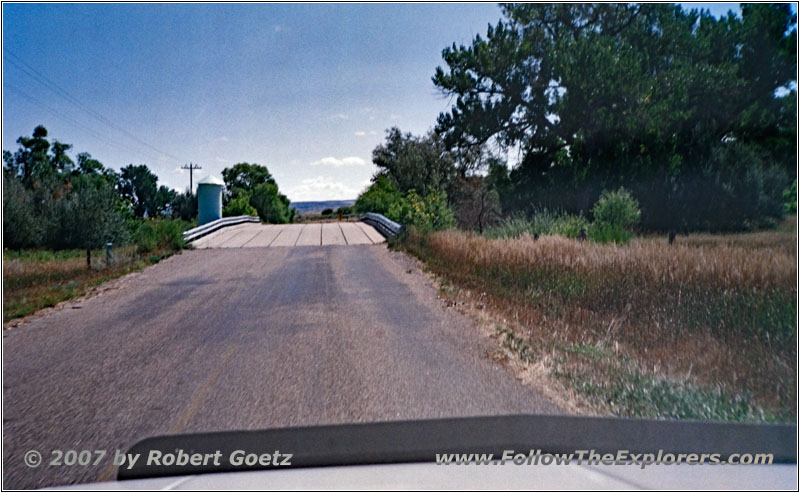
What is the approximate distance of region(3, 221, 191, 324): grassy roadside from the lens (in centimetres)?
997

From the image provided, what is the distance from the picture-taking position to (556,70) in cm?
2336

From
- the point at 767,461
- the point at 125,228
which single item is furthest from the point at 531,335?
the point at 125,228

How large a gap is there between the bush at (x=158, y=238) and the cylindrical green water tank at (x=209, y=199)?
1207cm

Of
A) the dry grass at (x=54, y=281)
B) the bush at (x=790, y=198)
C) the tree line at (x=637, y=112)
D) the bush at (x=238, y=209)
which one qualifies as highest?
the tree line at (x=637, y=112)

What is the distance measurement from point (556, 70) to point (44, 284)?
19.2 m

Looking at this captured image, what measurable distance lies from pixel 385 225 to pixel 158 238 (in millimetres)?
10425

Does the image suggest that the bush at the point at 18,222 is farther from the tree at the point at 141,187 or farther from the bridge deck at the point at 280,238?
the tree at the point at 141,187

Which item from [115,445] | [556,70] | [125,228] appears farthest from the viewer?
[556,70]

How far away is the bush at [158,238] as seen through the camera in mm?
18969

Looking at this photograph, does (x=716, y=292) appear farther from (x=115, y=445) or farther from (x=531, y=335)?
(x=115, y=445)

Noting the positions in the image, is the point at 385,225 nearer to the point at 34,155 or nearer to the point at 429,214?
the point at 429,214

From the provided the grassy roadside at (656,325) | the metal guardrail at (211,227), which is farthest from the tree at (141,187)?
the grassy roadside at (656,325)

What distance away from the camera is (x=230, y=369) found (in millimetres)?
5688

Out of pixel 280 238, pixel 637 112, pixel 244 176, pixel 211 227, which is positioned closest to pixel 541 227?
pixel 637 112
